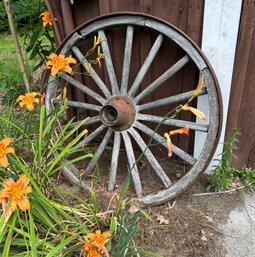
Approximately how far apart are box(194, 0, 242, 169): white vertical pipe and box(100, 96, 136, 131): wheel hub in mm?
469

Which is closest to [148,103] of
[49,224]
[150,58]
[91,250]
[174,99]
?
[174,99]

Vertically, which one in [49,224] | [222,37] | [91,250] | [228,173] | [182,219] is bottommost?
[182,219]

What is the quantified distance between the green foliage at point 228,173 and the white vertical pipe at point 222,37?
0.73 ft

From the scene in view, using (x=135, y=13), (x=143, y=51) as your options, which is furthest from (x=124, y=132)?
(x=135, y=13)

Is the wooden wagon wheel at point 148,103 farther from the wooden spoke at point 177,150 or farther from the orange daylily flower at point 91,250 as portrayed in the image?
the orange daylily flower at point 91,250

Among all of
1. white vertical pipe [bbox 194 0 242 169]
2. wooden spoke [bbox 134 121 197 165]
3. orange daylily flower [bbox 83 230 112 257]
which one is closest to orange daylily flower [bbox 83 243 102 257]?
orange daylily flower [bbox 83 230 112 257]

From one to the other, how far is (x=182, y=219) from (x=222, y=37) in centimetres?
112

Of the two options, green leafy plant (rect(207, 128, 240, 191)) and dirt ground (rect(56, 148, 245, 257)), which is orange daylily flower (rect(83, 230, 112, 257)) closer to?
dirt ground (rect(56, 148, 245, 257))

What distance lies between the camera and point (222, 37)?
6.37 ft

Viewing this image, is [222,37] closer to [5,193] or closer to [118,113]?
[118,113]

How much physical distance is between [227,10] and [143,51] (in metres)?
0.61

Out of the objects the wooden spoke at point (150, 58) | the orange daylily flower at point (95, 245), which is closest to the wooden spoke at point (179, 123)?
the wooden spoke at point (150, 58)

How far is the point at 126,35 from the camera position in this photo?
2135 mm

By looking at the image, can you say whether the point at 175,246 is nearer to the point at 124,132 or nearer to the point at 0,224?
the point at 124,132
